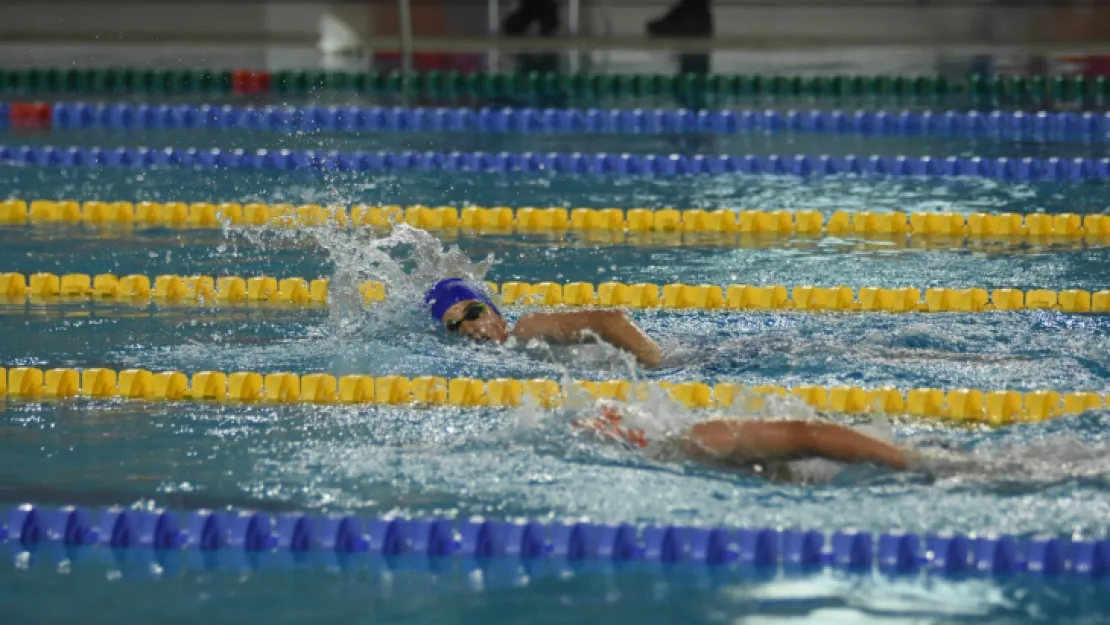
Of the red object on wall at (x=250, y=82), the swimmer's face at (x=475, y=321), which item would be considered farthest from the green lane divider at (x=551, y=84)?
the swimmer's face at (x=475, y=321)

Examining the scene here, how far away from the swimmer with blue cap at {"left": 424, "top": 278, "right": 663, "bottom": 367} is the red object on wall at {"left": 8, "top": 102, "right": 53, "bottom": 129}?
4648 millimetres

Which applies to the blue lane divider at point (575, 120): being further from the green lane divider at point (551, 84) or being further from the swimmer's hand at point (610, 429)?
the swimmer's hand at point (610, 429)

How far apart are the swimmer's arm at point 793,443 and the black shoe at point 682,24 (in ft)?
28.1

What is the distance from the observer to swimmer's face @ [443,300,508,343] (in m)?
4.85

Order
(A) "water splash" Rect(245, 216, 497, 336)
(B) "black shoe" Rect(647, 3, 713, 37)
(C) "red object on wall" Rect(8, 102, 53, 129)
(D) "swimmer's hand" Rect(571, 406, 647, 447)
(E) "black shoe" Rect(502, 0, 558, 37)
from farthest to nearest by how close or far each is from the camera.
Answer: (E) "black shoe" Rect(502, 0, 558, 37) < (B) "black shoe" Rect(647, 3, 713, 37) < (C) "red object on wall" Rect(8, 102, 53, 129) < (A) "water splash" Rect(245, 216, 497, 336) < (D) "swimmer's hand" Rect(571, 406, 647, 447)

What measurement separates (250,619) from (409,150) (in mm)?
5169

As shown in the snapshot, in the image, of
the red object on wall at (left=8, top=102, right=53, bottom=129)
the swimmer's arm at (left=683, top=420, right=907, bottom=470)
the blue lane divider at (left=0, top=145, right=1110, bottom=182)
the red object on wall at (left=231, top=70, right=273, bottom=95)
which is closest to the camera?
the swimmer's arm at (left=683, top=420, right=907, bottom=470)

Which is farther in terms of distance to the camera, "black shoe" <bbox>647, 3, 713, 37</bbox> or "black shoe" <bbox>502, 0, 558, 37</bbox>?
"black shoe" <bbox>502, 0, 558, 37</bbox>

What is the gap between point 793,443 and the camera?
3613 millimetres

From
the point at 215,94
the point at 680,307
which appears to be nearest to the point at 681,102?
the point at 215,94

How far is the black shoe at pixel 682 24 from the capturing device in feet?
39.2

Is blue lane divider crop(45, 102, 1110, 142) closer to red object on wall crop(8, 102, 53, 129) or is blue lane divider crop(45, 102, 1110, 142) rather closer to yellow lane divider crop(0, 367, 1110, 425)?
red object on wall crop(8, 102, 53, 129)

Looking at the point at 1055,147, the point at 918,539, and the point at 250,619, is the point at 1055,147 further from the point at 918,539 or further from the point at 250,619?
the point at 250,619

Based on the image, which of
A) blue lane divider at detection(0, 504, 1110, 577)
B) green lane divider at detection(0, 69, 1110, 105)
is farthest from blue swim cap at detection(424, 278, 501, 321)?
green lane divider at detection(0, 69, 1110, 105)
